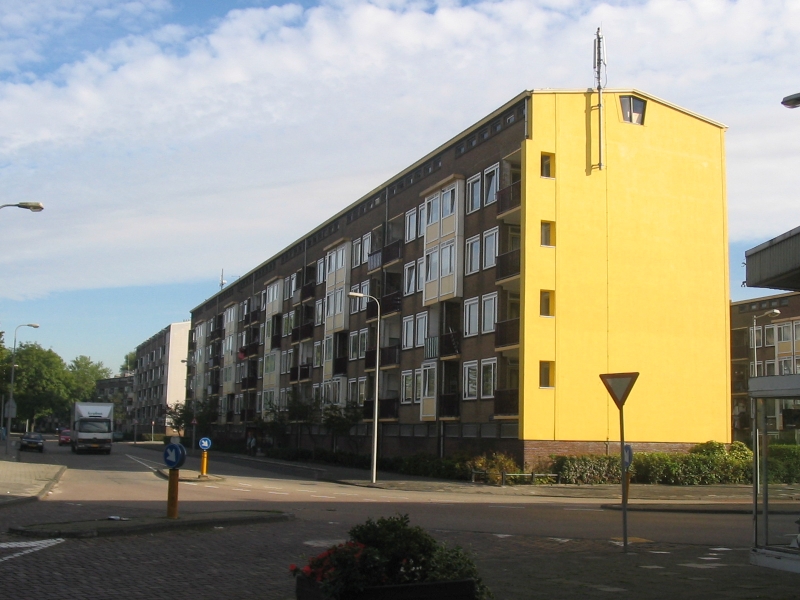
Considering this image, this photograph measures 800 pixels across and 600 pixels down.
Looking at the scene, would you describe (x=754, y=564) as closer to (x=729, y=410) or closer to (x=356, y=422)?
(x=729, y=410)

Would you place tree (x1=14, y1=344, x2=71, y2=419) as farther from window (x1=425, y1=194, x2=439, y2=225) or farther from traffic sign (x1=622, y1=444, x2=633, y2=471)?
traffic sign (x1=622, y1=444, x2=633, y2=471)

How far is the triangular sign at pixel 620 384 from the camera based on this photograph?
547 inches

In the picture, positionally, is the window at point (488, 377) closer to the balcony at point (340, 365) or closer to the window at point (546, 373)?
the window at point (546, 373)

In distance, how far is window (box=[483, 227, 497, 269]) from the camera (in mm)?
39500

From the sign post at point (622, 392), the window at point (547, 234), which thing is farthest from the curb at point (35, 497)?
the window at point (547, 234)

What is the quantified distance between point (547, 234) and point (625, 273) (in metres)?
3.86

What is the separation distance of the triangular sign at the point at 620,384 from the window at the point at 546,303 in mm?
22675

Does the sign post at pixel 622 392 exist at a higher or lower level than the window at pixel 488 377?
lower

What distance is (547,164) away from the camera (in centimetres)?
3841

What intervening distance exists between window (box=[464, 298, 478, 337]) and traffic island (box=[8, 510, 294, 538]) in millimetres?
24051

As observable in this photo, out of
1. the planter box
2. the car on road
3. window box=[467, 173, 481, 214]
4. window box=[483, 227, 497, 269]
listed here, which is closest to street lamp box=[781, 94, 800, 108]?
the planter box

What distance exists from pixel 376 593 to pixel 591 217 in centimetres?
3272

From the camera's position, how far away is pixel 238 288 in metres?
88.9

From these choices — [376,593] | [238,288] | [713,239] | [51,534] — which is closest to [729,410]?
[713,239]
